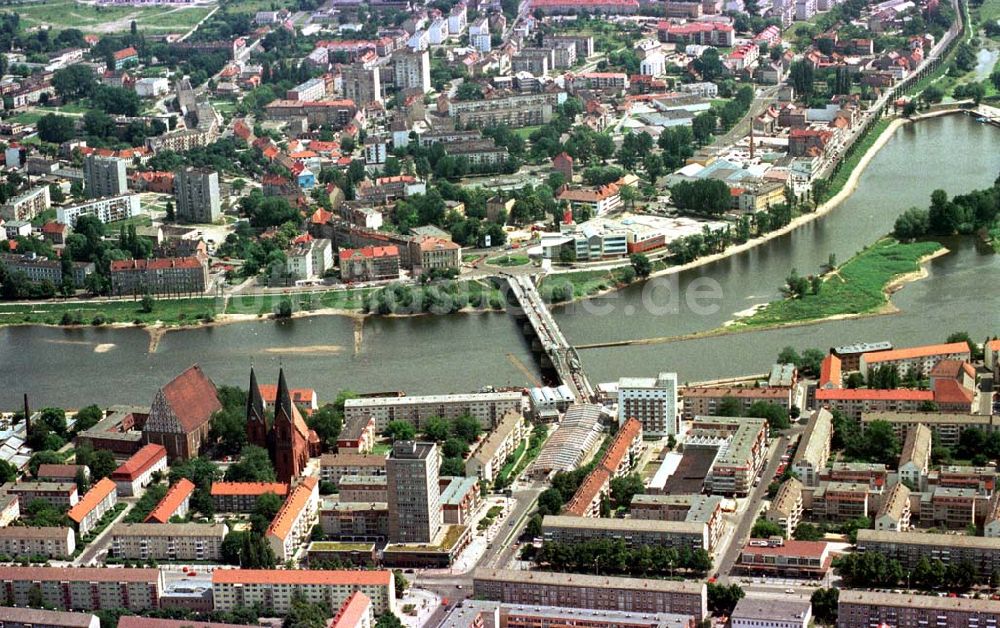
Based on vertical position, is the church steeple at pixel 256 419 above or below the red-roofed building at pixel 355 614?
above

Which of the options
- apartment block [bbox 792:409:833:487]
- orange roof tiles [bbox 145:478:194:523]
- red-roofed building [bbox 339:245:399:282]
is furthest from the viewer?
red-roofed building [bbox 339:245:399:282]

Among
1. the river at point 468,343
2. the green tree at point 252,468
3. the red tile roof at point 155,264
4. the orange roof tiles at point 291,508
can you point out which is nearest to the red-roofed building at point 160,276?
the red tile roof at point 155,264

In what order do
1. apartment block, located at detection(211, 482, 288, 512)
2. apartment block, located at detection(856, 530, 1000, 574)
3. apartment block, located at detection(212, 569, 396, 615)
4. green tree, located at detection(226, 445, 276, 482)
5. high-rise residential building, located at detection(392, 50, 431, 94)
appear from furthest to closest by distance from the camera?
high-rise residential building, located at detection(392, 50, 431, 94), green tree, located at detection(226, 445, 276, 482), apartment block, located at detection(211, 482, 288, 512), apartment block, located at detection(856, 530, 1000, 574), apartment block, located at detection(212, 569, 396, 615)

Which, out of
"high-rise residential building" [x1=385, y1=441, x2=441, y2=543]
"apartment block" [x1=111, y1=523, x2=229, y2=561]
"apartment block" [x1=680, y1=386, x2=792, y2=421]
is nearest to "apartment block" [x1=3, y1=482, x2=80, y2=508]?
"apartment block" [x1=111, y1=523, x2=229, y2=561]

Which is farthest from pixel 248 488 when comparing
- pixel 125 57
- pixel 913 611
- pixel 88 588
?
pixel 125 57

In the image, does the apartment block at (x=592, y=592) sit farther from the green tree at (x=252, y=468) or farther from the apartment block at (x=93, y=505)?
the apartment block at (x=93, y=505)

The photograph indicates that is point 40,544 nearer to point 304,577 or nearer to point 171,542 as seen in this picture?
point 171,542

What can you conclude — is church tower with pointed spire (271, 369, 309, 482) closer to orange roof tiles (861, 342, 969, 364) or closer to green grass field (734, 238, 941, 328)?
orange roof tiles (861, 342, 969, 364)
